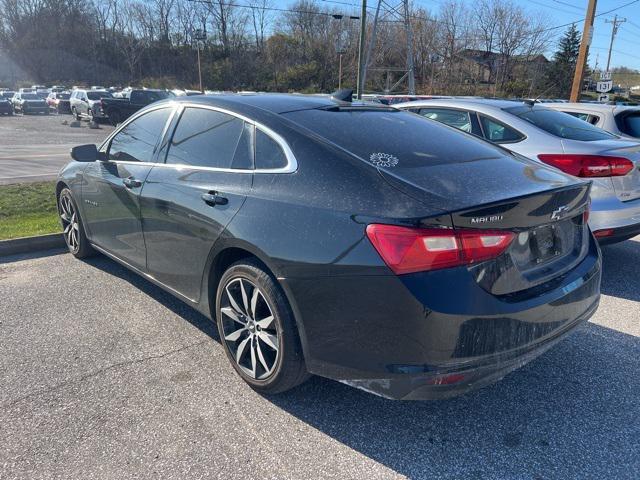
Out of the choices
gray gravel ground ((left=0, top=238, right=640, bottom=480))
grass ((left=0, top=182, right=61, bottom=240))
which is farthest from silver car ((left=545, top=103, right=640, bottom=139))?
grass ((left=0, top=182, right=61, bottom=240))

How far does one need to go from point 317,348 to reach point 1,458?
1.59 metres

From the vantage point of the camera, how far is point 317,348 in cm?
245

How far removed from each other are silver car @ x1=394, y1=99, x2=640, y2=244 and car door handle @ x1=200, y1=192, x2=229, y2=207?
338 centimetres

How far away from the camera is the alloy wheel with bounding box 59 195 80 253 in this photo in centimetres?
498

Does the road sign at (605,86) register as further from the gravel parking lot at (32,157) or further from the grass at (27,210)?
the grass at (27,210)

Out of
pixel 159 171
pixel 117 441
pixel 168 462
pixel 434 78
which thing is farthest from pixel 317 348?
pixel 434 78

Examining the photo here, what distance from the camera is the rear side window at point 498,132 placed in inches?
205

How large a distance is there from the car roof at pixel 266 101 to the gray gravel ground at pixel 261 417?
1.65 m

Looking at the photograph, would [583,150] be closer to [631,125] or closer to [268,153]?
[631,125]

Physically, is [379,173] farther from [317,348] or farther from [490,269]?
[317,348]

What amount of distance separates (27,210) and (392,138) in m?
5.85

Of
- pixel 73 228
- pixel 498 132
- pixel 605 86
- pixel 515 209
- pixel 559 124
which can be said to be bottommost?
pixel 73 228

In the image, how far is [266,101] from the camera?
132 inches

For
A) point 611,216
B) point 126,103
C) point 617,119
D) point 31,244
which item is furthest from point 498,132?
point 126,103
